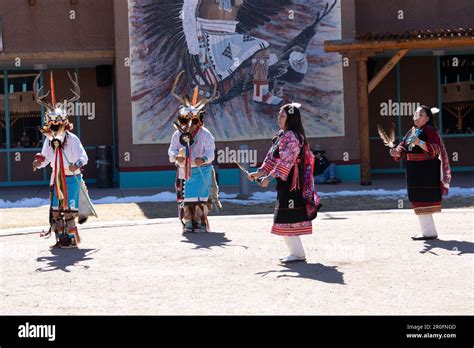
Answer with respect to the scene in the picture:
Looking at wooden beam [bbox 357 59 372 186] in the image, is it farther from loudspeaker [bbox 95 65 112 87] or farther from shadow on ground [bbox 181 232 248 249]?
shadow on ground [bbox 181 232 248 249]

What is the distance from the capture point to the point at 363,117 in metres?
19.9

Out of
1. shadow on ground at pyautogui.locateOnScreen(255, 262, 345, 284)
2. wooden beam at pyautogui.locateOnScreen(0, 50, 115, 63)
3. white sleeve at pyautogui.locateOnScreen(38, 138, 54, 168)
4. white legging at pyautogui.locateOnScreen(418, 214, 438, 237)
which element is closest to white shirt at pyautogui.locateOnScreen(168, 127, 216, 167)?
white sleeve at pyautogui.locateOnScreen(38, 138, 54, 168)

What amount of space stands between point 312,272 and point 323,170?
1161 cm

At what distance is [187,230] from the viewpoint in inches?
529

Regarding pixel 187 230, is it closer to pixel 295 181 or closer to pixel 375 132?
pixel 295 181

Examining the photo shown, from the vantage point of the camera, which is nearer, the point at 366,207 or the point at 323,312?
the point at 323,312

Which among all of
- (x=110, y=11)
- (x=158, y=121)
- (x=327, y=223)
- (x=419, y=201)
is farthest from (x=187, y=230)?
(x=110, y=11)

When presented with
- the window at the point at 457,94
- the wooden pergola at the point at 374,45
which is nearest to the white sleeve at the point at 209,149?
the wooden pergola at the point at 374,45

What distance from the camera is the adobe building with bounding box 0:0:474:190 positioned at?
2059cm

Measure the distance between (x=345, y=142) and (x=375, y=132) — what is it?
219 cm

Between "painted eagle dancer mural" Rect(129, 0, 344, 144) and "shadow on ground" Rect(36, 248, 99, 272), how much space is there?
9.48 meters

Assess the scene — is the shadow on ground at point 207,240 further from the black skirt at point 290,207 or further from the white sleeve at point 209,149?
the black skirt at point 290,207

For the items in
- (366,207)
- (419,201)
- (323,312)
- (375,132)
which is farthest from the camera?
(375,132)

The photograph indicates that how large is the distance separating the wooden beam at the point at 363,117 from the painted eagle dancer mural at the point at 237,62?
1495mm
